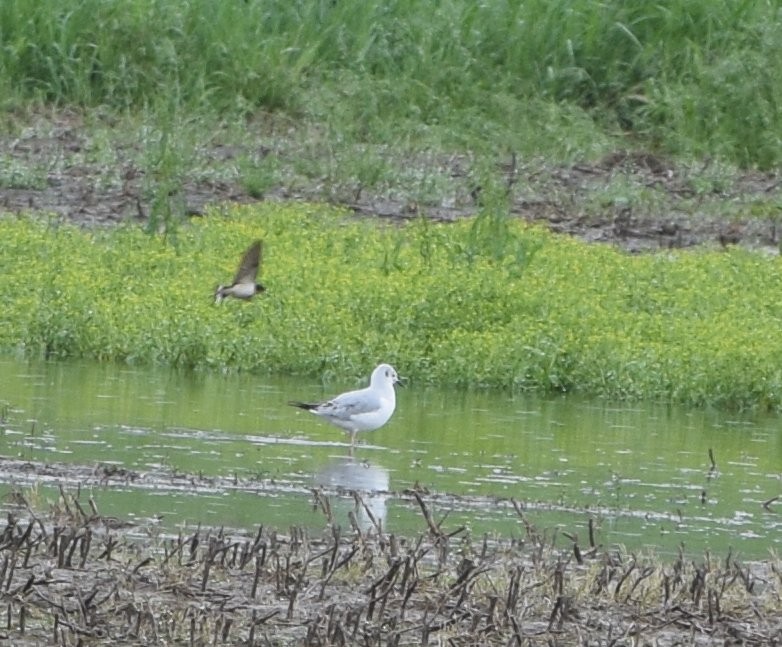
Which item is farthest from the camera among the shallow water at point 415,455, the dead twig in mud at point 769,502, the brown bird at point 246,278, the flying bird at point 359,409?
the brown bird at point 246,278

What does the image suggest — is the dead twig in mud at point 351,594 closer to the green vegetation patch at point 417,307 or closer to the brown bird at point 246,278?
the green vegetation patch at point 417,307

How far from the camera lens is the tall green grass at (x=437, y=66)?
20.4 m

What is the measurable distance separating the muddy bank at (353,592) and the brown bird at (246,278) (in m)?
5.87

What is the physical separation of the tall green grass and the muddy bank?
1251cm

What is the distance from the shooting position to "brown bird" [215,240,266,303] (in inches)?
548

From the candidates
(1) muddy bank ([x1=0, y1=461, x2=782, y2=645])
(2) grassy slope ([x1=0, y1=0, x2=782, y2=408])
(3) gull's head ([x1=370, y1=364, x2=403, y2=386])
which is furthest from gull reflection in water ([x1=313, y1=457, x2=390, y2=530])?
(2) grassy slope ([x1=0, y1=0, x2=782, y2=408])

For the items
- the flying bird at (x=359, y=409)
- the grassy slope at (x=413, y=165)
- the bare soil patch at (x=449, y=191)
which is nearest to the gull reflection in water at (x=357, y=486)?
the flying bird at (x=359, y=409)

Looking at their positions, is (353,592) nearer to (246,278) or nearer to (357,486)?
(357,486)

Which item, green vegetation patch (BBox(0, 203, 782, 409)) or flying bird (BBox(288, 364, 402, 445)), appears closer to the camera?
flying bird (BBox(288, 364, 402, 445))

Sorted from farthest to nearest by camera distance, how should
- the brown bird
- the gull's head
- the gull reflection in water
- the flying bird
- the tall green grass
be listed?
the tall green grass → the brown bird → the gull's head → the flying bird → the gull reflection in water

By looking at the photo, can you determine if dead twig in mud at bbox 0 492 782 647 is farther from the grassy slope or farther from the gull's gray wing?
the grassy slope

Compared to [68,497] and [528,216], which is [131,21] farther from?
[68,497]

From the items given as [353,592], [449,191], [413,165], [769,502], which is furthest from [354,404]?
[413,165]

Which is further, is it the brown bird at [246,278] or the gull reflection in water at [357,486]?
the brown bird at [246,278]
